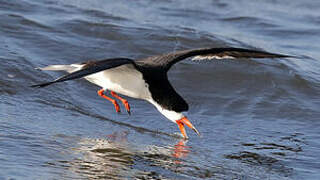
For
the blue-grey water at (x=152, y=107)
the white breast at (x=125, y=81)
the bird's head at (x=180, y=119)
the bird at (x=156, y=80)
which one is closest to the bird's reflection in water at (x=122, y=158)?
the blue-grey water at (x=152, y=107)

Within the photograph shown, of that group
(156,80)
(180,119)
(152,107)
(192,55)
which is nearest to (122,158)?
(180,119)

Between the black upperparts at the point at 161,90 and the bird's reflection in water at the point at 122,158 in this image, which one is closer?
the bird's reflection in water at the point at 122,158

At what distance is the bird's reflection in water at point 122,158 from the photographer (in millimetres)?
5062

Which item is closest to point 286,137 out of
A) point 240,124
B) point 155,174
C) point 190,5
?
point 240,124

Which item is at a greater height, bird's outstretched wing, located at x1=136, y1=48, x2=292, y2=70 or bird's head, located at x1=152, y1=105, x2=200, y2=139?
bird's outstretched wing, located at x1=136, y1=48, x2=292, y2=70

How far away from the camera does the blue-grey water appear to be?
5457 millimetres

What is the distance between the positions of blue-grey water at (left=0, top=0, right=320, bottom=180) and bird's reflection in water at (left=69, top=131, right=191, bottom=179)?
0.04 feet

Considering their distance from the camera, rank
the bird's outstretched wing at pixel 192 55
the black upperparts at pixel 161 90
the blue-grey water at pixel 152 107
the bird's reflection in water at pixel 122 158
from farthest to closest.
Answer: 1. the bird's outstretched wing at pixel 192 55
2. the black upperparts at pixel 161 90
3. the blue-grey water at pixel 152 107
4. the bird's reflection in water at pixel 122 158

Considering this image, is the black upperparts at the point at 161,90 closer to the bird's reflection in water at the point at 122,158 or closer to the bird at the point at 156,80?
the bird at the point at 156,80

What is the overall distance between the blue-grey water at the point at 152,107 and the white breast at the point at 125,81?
0.42 meters

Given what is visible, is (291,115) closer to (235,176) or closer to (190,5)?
(235,176)

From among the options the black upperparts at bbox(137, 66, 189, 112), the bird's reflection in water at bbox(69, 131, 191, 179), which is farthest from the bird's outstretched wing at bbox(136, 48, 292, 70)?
the bird's reflection in water at bbox(69, 131, 191, 179)

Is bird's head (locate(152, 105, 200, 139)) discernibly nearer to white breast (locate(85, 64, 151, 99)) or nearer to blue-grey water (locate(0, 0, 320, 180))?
blue-grey water (locate(0, 0, 320, 180))

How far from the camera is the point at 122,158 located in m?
5.55
